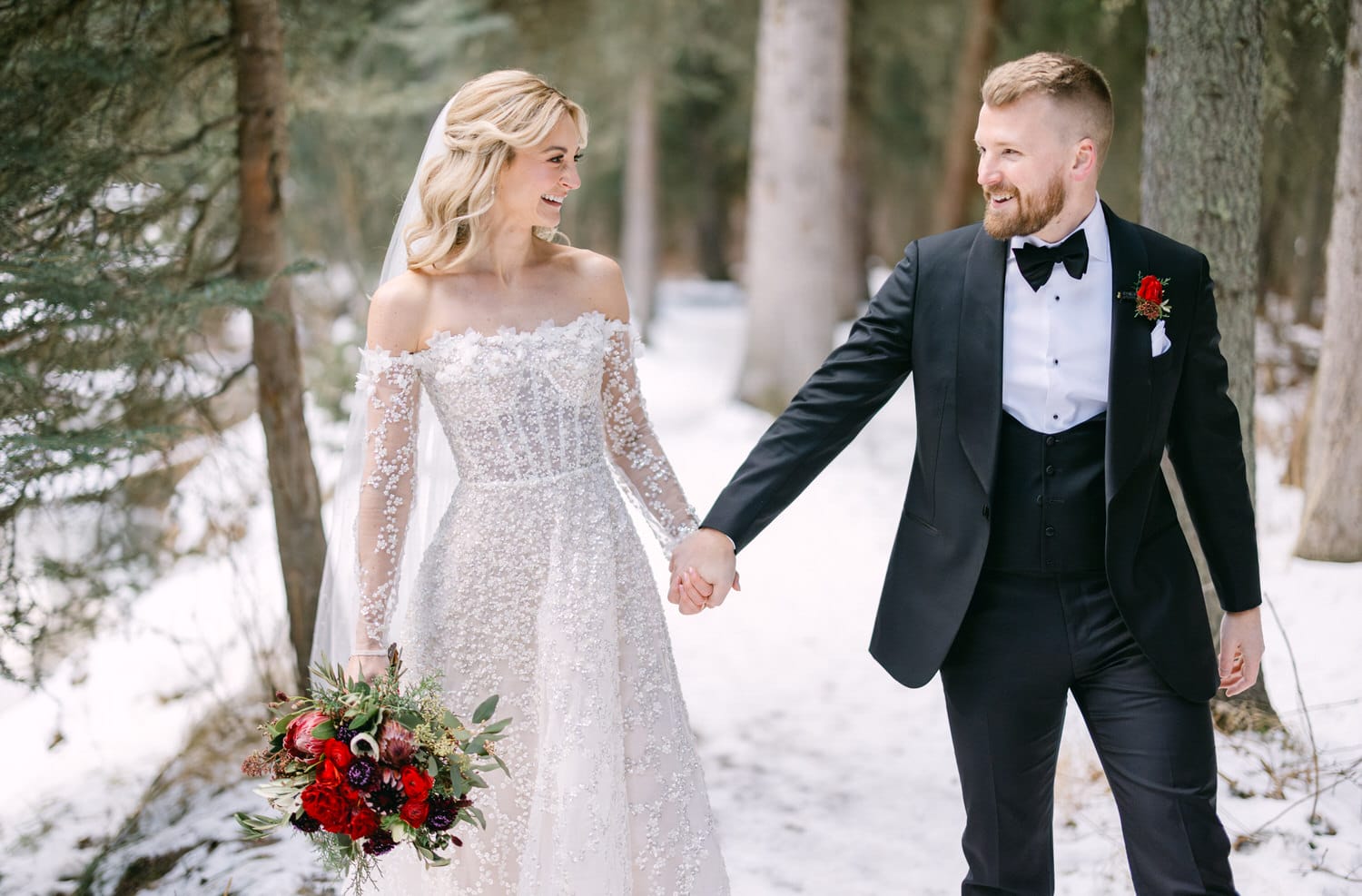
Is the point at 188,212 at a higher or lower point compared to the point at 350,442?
higher

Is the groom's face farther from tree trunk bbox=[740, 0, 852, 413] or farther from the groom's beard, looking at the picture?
tree trunk bbox=[740, 0, 852, 413]

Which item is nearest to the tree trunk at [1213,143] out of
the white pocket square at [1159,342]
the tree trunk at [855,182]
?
the white pocket square at [1159,342]

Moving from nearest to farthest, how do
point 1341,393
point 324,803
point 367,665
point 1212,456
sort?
point 324,803, point 1212,456, point 367,665, point 1341,393

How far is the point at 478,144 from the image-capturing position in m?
3.04

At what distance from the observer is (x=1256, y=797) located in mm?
4055

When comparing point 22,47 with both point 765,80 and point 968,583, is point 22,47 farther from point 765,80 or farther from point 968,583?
point 765,80

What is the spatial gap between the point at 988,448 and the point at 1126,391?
0.32 m

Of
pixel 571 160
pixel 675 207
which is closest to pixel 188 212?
pixel 571 160

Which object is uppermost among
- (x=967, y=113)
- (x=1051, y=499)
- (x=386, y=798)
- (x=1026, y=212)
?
(x=967, y=113)

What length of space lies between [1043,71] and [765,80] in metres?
7.96

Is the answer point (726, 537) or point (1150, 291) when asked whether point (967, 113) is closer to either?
point (1150, 291)

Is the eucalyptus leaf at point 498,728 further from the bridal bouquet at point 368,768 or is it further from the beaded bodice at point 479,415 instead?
the beaded bodice at point 479,415

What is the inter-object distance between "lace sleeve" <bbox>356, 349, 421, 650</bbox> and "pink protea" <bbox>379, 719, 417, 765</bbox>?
47 centimetres

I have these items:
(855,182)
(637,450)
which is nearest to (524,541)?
(637,450)
